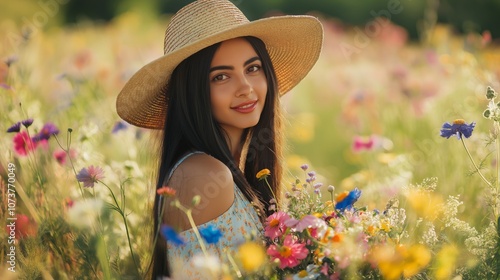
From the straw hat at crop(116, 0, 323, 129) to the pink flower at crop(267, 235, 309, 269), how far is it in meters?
0.77

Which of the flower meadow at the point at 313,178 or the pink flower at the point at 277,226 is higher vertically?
the pink flower at the point at 277,226

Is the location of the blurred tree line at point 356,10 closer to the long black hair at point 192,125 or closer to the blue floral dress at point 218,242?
the long black hair at point 192,125

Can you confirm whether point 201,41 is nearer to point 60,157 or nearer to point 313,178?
point 313,178

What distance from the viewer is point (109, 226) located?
267 centimetres

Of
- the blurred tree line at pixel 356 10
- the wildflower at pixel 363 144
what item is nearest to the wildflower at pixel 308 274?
the wildflower at pixel 363 144

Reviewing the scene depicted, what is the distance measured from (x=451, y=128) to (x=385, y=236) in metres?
0.38

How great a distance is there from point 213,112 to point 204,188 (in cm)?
34

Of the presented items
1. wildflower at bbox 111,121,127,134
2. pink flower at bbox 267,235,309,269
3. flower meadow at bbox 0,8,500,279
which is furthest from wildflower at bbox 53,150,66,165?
pink flower at bbox 267,235,309,269

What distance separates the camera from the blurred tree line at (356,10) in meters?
10.0

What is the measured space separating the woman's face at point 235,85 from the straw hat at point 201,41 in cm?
6

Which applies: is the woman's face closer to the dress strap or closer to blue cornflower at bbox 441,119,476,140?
the dress strap

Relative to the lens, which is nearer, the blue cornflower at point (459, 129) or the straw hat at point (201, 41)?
the blue cornflower at point (459, 129)

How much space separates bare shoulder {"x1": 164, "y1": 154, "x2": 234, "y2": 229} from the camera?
2223mm

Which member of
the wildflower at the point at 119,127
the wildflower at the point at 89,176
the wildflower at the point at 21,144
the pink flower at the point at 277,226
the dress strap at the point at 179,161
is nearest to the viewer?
the pink flower at the point at 277,226
